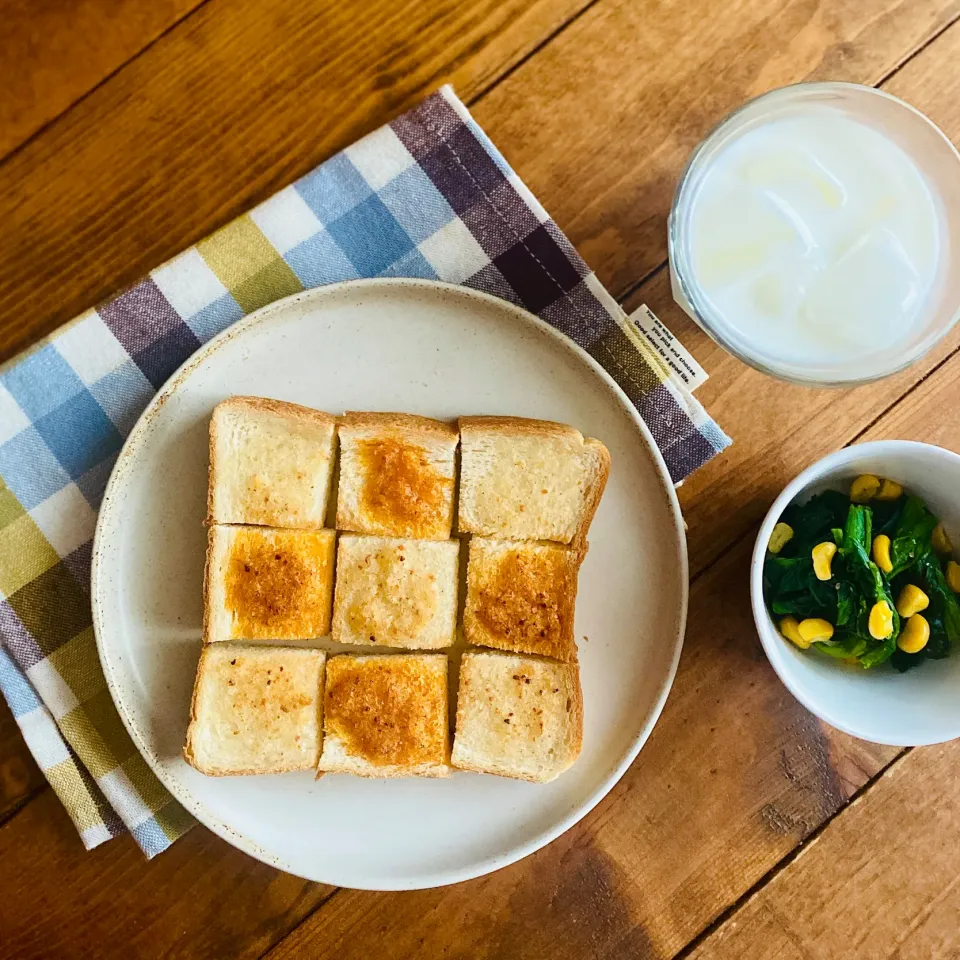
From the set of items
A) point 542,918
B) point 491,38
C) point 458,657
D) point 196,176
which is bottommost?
point 542,918

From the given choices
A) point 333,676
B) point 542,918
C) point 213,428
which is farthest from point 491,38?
point 542,918

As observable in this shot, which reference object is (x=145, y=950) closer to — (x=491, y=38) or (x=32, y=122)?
(x=32, y=122)

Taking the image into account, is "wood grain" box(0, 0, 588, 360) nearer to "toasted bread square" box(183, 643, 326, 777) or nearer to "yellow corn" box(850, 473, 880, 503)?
"toasted bread square" box(183, 643, 326, 777)

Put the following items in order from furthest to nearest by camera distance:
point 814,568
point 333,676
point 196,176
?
1. point 196,176
2. point 333,676
3. point 814,568

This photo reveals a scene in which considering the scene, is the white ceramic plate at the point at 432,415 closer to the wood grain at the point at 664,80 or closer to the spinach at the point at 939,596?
the wood grain at the point at 664,80

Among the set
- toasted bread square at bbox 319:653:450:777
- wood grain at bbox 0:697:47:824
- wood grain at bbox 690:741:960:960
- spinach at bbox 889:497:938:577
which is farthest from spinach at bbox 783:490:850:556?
wood grain at bbox 0:697:47:824

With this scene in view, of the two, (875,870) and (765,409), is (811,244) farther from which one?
(875,870)
